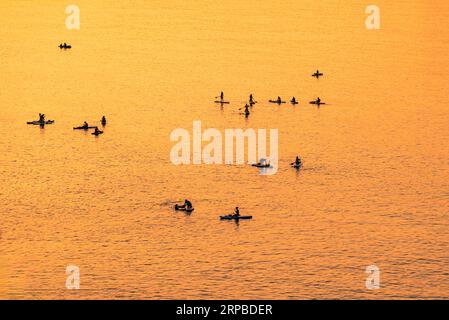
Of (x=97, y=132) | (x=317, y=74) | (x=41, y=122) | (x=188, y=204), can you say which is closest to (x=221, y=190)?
(x=188, y=204)

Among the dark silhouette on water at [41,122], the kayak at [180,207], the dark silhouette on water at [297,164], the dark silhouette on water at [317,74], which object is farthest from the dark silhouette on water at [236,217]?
the dark silhouette on water at [317,74]

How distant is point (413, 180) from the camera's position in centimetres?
12238

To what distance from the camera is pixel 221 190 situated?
115 meters

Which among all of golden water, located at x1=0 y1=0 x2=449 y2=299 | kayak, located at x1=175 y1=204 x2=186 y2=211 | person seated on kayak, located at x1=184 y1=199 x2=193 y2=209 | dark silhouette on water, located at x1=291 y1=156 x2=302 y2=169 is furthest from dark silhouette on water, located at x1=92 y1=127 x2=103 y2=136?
person seated on kayak, located at x1=184 y1=199 x2=193 y2=209

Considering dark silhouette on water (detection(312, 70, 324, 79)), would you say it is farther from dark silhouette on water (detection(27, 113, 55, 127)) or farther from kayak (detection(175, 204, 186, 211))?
kayak (detection(175, 204, 186, 211))

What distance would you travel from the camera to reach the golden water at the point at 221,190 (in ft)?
303

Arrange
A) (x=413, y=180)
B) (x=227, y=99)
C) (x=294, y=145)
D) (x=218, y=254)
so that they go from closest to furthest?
(x=218, y=254) < (x=413, y=180) < (x=294, y=145) < (x=227, y=99)

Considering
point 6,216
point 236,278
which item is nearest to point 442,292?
point 236,278

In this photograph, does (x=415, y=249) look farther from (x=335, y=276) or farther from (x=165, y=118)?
(x=165, y=118)

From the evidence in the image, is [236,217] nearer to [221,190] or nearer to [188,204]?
[188,204]

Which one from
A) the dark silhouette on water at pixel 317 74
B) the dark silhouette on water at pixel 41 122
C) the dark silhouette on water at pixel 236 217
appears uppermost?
the dark silhouette on water at pixel 317 74

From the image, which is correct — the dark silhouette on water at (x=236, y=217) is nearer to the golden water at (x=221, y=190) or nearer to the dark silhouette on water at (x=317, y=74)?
the golden water at (x=221, y=190)

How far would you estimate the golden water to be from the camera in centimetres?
9250

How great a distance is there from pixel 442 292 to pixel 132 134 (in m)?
59.6
